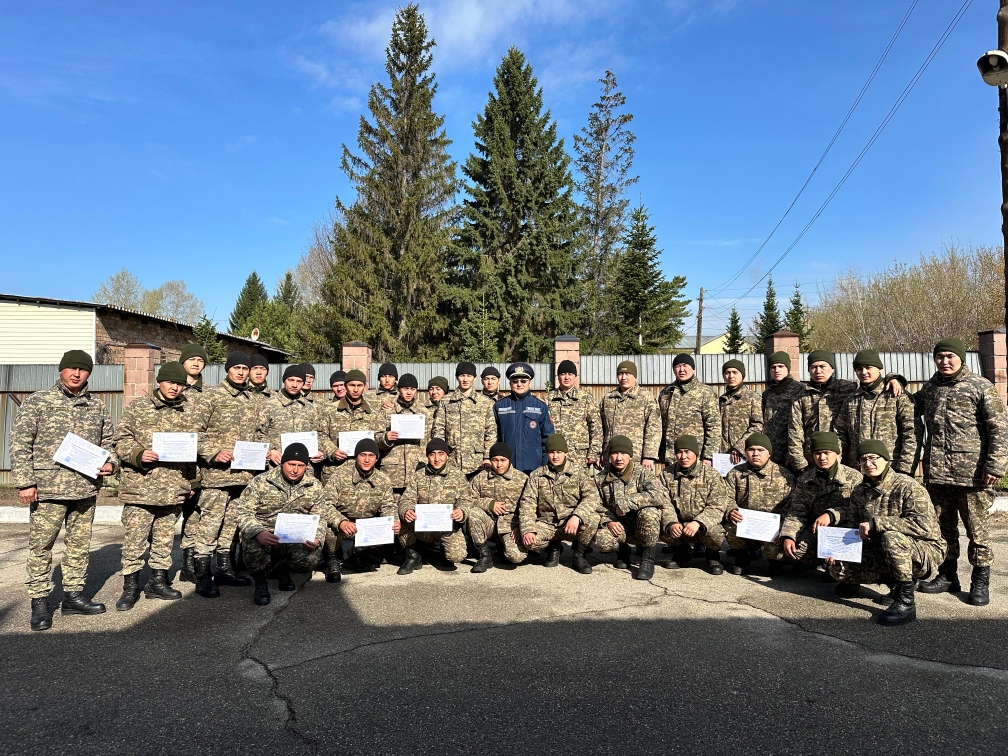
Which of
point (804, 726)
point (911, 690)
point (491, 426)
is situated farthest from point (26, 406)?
point (911, 690)

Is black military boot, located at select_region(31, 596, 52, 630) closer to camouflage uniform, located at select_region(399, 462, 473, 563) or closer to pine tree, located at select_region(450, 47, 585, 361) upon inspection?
camouflage uniform, located at select_region(399, 462, 473, 563)

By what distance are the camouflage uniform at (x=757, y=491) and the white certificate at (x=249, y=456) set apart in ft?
15.3

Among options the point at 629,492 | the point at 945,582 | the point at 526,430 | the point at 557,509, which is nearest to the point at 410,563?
the point at 557,509

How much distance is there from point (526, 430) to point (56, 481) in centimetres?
455

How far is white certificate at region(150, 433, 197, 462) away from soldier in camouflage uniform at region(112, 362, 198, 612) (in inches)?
2.2

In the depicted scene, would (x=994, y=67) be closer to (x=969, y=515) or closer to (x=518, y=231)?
(x=969, y=515)

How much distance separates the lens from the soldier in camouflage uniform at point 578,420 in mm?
7816

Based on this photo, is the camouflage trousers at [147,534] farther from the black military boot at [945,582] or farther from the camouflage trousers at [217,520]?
the black military boot at [945,582]

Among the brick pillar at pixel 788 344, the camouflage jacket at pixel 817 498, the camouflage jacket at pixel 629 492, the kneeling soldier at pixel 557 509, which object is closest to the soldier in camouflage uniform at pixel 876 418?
the camouflage jacket at pixel 817 498

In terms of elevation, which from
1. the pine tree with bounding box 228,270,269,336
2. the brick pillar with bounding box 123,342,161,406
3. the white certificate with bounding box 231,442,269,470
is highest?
the pine tree with bounding box 228,270,269,336

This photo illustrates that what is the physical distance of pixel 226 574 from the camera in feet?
19.8

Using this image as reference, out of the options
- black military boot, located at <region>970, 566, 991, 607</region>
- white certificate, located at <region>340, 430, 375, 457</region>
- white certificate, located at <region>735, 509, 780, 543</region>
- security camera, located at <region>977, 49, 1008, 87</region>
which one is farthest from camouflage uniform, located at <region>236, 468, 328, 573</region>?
security camera, located at <region>977, 49, 1008, 87</region>

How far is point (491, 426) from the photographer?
303 inches

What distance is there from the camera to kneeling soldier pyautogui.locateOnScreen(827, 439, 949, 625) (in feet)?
15.9
